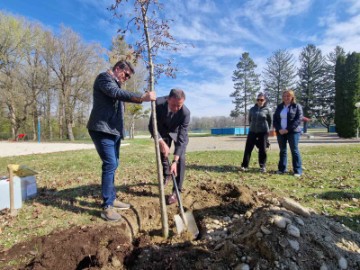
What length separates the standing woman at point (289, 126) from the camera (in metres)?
5.64

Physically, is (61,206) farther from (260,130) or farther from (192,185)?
(260,130)

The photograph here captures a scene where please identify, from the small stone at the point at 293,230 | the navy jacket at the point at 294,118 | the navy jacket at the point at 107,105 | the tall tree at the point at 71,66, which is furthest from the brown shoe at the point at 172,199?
the tall tree at the point at 71,66

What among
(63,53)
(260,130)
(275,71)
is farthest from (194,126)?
(260,130)

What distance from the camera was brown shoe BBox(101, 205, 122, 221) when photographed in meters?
3.27

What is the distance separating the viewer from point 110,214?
3293mm

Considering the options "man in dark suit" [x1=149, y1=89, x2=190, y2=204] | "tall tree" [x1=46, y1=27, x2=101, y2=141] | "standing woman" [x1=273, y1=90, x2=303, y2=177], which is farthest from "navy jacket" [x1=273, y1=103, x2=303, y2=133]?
"tall tree" [x1=46, y1=27, x2=101, y2=141]

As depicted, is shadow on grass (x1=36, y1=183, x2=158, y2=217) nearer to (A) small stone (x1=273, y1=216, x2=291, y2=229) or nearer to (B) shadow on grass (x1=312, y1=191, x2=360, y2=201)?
(A) small stone (x1=273, y1=216, x2=291, y2=229)

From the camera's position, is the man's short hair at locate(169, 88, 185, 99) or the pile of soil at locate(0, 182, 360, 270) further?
the man's short hair at locate(169, 88, 185, 99)

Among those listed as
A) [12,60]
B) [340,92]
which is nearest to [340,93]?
[340,92]

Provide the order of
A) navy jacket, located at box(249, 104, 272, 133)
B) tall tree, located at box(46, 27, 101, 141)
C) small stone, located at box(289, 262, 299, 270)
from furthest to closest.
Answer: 1. tall tree, located at box(46, 27, 101, 141)
2. navy jacket, located at box(249, 104, 272, 133)
3. small stone, located at box(289, 262, 299, 270)

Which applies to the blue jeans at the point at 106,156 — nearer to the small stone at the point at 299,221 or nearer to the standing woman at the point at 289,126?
the small stone at the point at 299,221

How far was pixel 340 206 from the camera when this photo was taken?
3.59 m

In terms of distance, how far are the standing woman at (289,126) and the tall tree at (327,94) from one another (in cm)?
4084

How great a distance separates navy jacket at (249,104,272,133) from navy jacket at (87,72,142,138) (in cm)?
376
